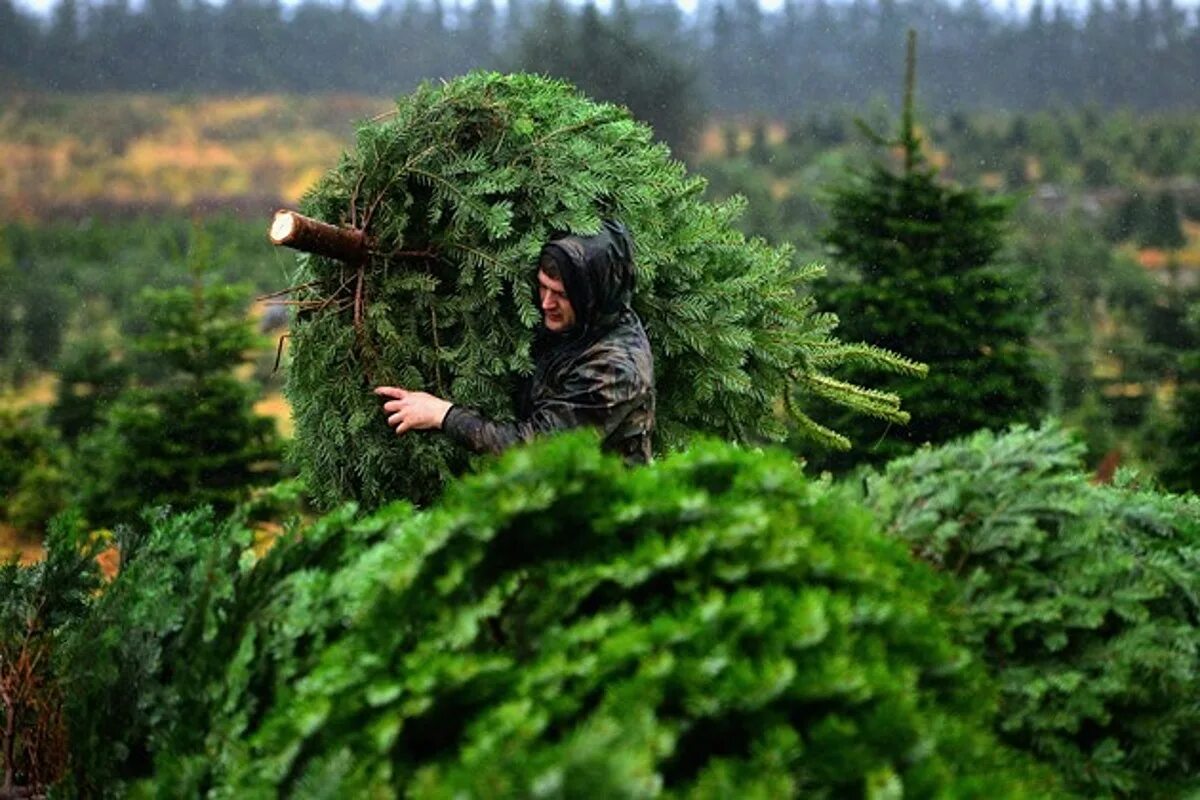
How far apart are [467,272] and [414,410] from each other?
0.56 m

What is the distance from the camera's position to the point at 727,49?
6394cm

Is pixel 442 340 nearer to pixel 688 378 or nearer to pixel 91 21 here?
pixel 688 378

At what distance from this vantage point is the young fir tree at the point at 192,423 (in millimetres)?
11906

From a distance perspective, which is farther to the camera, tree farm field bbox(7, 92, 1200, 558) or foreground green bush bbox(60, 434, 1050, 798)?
tree farm field bbox(7, 92, 1200, 558)

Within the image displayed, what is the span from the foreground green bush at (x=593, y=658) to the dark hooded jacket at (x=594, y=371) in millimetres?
1266

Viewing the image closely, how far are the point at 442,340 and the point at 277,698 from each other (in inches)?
86.5

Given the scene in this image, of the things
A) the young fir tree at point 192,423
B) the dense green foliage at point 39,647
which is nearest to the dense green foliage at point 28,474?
the young fir tree at point 192,423

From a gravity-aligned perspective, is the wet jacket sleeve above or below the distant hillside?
above

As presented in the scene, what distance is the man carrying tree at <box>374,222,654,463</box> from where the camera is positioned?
14.3 ft

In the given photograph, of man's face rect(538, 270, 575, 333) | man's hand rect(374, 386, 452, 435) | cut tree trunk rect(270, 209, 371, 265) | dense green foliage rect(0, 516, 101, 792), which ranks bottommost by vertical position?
dense green foliage rect(0, 516, 101, 792)

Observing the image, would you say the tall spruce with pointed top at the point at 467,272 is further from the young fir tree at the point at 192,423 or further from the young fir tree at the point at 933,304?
the young fir tree at the point at 192,423

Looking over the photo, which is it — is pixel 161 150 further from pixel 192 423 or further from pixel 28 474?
pixel 192 423

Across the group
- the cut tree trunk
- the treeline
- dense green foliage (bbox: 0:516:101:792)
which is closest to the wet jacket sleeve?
the cut tree trunk

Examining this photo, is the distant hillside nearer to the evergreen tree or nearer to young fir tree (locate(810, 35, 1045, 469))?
young fir tree (locate(810, 35, 1045, 469))
